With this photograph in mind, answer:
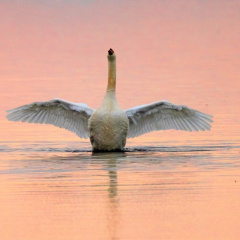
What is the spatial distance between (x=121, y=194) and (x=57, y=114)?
8939mm

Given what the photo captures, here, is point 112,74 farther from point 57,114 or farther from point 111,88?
point 57,114

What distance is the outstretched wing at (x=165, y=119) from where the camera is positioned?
75.6ft

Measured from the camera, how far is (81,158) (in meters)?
20.1

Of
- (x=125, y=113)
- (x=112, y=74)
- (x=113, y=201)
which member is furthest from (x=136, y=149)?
(x=113, y=201)

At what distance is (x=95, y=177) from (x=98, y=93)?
19.5 m

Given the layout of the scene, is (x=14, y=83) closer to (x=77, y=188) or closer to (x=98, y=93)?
(x=98, y=93)

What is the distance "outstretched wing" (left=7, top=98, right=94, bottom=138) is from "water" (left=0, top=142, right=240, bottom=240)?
202 centimetres

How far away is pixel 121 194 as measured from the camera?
1467 cm

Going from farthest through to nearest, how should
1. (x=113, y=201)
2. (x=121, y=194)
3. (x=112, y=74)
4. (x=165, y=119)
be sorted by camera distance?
(x=165, y=119)
(x=112, y=74)
(x=121, y=194)
(x=113, y=201)

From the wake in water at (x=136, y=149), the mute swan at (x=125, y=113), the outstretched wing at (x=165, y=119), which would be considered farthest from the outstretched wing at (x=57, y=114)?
the outstretched wing at (x=165, y=119)

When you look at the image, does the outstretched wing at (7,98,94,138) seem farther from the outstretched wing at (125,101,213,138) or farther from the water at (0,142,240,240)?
the water at (0,142,240,240)

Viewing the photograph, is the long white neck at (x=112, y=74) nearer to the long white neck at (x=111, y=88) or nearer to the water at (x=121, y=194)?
the long white neck at (x=111, y=88)

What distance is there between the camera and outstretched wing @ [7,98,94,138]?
75.6 feet

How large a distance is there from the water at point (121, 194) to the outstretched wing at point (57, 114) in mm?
2019
